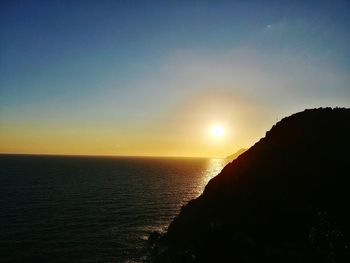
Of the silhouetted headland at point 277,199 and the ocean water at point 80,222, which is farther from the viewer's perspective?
the ocean water at point 80,222

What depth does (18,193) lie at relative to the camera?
115m

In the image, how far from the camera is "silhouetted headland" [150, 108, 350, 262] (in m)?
42.9

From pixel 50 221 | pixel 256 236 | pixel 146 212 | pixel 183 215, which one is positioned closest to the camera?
pixel 256 236

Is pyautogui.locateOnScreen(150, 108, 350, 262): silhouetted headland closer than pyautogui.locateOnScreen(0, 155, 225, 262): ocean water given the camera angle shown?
Yes

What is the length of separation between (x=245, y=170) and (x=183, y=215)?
1687cm

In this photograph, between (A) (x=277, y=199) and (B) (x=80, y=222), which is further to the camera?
(B) (x=80, y=222)

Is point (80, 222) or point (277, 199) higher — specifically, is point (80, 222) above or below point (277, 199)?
below

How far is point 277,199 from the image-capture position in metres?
54.9

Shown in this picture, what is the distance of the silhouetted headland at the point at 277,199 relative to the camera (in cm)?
4290

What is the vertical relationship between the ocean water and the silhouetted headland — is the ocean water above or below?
below

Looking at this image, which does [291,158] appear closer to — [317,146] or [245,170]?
[317,146]

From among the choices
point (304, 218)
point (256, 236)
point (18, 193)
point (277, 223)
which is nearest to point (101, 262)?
point (256, 236)

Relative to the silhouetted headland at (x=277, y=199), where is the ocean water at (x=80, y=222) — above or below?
below

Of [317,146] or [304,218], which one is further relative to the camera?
[317,146]
